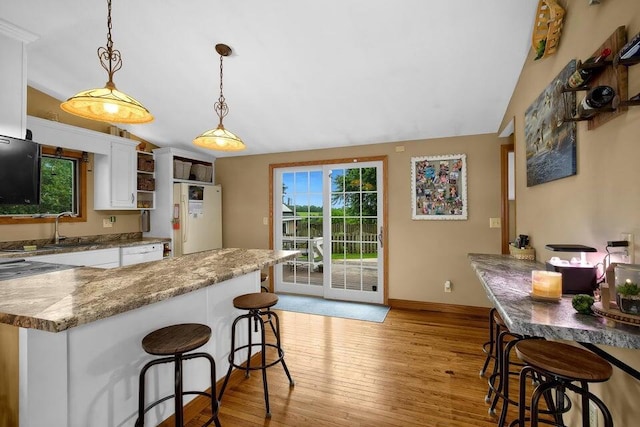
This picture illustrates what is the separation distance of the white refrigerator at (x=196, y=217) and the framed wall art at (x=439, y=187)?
3.07 meters

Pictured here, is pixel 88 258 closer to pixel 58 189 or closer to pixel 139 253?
pixel 139 253

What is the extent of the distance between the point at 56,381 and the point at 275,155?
3892mm

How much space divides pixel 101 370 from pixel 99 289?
1.23ft

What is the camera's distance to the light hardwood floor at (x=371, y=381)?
194cm

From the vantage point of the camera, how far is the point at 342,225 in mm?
4398

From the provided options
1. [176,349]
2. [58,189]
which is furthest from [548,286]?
[58,189]

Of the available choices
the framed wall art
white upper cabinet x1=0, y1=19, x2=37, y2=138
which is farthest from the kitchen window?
the framed wall art

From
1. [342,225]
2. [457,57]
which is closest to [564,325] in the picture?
[457,57]

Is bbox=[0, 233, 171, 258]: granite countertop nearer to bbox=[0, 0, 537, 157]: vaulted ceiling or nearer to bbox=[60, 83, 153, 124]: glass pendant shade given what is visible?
bbox=[0, 0, 537, 157]: vaulted ceiling

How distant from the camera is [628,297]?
1.03 metres

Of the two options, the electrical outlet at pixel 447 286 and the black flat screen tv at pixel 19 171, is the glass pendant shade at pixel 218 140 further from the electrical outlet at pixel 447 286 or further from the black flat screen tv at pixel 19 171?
the electrical outlet at pixel 447 286

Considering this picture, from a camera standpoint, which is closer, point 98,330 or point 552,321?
point 552,321

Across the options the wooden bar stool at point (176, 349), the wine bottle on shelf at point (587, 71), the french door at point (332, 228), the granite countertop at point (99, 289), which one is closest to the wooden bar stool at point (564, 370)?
the wine bottle on shelf at point (587, 71)

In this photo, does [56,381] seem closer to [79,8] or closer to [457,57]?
[79,8]
